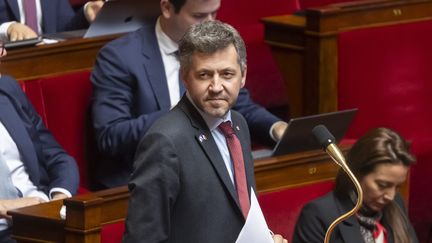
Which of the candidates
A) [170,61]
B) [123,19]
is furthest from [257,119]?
[123,19]

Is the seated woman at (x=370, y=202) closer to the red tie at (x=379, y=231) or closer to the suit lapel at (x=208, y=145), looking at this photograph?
the red tie at (x=379, y=231)

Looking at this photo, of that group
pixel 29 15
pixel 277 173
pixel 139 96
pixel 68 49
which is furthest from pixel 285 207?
pixel 29 15

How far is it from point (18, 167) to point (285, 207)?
33 cm

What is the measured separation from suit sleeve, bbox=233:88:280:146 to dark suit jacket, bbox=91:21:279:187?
13 cm

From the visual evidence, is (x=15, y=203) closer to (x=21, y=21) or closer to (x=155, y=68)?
(x=155, y=68)

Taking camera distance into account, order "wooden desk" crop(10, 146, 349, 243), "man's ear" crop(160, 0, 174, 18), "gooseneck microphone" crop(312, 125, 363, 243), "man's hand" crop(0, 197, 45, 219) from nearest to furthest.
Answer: "gooseneck microphone" crop(312, 125, 363, 243) → "wooden desk" crop(10, 146, 349, 243) → "man's hand" crop(0, 197, 45, 219) → "man's ear" crop(160, 0, 174, 18)

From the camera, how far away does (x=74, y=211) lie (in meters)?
1.18

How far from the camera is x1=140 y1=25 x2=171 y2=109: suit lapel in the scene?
1.52 meters

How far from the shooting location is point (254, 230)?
95cm

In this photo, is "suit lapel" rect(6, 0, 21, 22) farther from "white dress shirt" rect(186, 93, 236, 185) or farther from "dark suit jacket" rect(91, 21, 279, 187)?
"white dress shirt" rect(186, 93, 236, 185)

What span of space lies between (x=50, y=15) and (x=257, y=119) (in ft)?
1.42

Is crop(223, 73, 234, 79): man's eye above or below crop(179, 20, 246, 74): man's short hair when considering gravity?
below

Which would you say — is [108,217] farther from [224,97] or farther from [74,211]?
[224,97]

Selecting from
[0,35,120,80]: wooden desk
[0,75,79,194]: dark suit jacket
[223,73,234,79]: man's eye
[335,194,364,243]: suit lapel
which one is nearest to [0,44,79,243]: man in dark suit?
[0,75,79,194]: dark suit jacket
